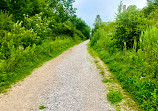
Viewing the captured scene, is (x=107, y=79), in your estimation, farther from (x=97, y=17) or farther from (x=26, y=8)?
(x=97, y=17)

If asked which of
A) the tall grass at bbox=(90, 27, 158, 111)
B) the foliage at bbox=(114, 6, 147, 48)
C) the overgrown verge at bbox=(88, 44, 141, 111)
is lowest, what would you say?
the overgrown verge at bbox=(88, 44, 141, 111)

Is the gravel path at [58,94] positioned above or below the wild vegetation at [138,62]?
below

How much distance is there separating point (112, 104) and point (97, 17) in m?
71.7

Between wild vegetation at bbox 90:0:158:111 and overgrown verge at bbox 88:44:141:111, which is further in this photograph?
wild vegetation at bbox 90:0:158:111

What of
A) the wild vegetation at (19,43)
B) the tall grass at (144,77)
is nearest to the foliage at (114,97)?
the tall grass at (144,77)

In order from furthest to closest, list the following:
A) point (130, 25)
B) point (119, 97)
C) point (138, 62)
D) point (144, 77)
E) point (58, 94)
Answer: point (130, 25)
point (138, 62)
point (58, 94)
point (144, 77)
point (119, 97)

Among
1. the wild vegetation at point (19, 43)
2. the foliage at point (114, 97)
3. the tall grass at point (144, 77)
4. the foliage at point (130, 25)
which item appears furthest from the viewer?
the foliage at point (130, 25)

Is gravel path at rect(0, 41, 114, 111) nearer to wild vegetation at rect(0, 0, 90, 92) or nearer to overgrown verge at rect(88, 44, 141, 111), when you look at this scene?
overgrown verge at rect(88, 44, 141, 111)

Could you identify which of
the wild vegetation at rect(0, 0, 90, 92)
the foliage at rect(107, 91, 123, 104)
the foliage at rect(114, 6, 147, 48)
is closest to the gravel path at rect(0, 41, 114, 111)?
the foliage at rect(107, 91, 123, 104)

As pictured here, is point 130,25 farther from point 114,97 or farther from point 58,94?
point 58,94

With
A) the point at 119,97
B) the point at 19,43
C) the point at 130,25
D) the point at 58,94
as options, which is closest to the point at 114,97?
the point at 119,97

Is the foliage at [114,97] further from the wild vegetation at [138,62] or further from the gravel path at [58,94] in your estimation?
the wild vegetation at [138,62]

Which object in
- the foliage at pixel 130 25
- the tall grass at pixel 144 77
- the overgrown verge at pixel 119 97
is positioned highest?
the foliage at pixel 130 25

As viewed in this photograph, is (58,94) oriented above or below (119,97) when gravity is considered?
above
